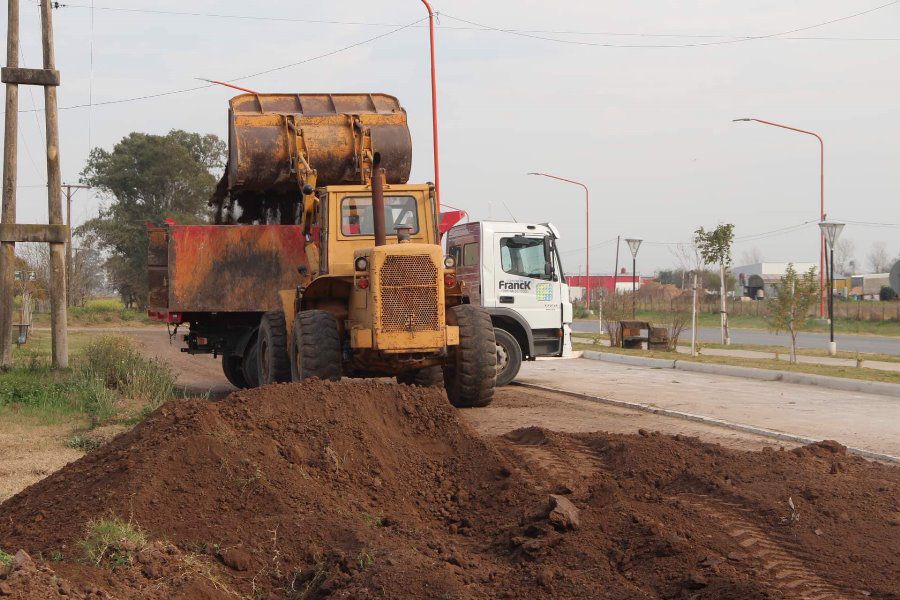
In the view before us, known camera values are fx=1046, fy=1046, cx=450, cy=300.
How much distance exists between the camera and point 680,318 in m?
29.5

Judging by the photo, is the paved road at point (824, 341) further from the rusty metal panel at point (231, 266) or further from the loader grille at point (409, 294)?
the loader grille at point (409, 294)

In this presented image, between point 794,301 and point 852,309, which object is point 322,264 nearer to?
point 794,301

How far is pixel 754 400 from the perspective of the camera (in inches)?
611

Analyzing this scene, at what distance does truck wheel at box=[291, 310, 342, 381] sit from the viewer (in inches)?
480

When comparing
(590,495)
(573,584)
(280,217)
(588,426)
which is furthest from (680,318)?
(573,584)

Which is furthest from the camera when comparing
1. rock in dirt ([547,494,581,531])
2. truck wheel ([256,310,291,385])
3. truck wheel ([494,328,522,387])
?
truck wheel ([494,328,522,387])

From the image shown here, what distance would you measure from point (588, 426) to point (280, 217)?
6.86m

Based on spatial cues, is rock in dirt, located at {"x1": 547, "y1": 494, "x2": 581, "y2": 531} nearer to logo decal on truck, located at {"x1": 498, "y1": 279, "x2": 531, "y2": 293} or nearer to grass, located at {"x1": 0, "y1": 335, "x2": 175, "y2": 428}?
grass, located at {"x1": 0, "y1": 335, "x2": 175, "y2": 428}

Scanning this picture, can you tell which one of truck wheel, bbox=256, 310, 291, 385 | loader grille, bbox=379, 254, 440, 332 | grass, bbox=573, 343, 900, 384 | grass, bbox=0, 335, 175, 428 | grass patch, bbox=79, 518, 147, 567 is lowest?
grass patch, bbox=79, 518, 147, 567

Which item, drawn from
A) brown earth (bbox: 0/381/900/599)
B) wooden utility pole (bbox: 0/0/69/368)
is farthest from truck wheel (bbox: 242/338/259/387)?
brown earth (bbox: 0/381/900/599)

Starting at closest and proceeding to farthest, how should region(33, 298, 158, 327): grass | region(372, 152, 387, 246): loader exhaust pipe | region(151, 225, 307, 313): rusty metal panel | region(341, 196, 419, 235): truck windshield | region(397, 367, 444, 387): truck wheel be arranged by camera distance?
1. region(372, 152, 387, 246): loader exhaust pipe
2. region(341, 196, 419, 235): truck windshield
3. region(397, 367, 444, 387): truck wheel
4. region(151, 225, 307, 313): rusty metal panel
5. region(33, 298, 158, 327): grass

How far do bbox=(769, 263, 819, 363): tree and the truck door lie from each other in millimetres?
7683

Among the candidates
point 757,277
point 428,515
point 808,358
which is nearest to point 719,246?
point 808,358

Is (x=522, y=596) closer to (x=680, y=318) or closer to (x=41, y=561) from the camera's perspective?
(x=41, y=561)
